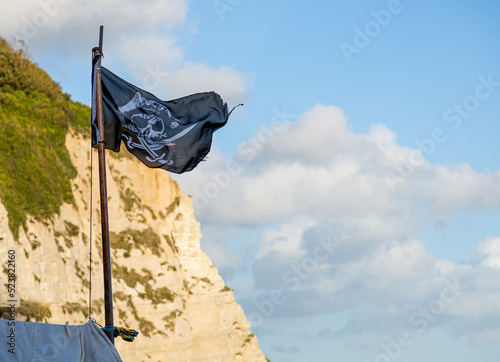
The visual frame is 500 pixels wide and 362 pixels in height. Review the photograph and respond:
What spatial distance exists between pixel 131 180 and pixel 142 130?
85.1 ft

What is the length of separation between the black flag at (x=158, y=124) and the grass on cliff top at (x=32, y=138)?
48.2ft

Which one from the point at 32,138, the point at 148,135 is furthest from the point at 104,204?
the point at 32,138

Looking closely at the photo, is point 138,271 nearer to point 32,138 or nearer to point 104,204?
point 32,138

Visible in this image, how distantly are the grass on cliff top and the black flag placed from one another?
578 inches

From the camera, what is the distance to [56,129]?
30531 millimetres

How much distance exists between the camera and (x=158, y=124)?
34.4 ft

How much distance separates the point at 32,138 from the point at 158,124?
1885 centimetres

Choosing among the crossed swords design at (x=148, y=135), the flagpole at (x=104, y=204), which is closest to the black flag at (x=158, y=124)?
the crossed swords design at (x=148, y=135)

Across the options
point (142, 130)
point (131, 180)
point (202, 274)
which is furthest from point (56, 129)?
point (142, 130)

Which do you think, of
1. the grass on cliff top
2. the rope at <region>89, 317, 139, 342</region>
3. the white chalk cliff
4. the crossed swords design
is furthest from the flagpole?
the grass on cliff top

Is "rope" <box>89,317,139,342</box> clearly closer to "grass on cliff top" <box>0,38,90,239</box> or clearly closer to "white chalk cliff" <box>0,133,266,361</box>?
"white chalk cliff" <box>0,133,266,361</box>

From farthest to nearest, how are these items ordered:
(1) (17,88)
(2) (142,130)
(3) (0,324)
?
(1) (17,88), (2) (142,130), (3) (0,324)

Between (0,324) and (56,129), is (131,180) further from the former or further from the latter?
(0,324)

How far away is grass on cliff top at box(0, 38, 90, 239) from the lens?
2525 centimetres
